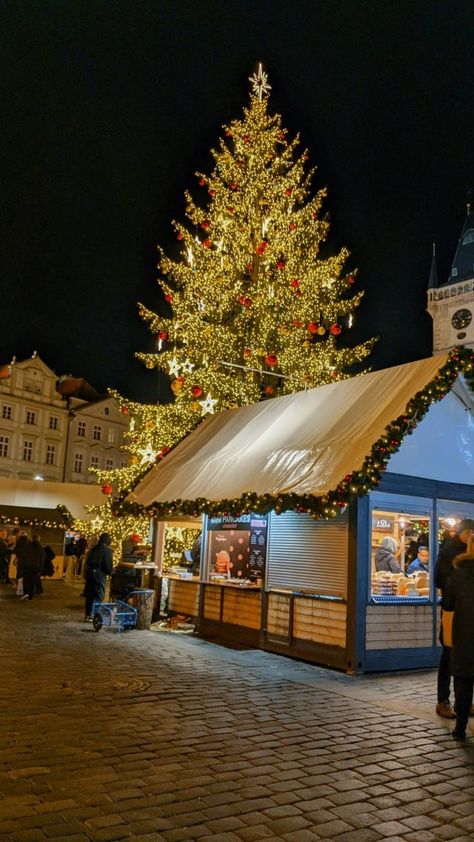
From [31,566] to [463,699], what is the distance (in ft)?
44.8

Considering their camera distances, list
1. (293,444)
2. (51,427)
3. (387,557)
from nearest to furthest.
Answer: (387,557) → (293,444) → (51,427)

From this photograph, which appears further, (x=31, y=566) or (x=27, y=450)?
(x=27, y=450)

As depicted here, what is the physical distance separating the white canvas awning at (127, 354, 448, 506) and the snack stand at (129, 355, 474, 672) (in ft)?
0.10

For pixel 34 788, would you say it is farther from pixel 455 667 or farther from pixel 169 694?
pixel 455 667

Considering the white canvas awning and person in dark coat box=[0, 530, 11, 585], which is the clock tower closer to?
person in dark coat box=[0, 530, 11, 585]

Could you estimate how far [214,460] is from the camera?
1273 centimetres

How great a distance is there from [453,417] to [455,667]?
539 cm

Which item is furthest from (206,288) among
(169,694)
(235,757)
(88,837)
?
(88,837)

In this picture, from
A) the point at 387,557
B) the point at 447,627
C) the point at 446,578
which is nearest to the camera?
the point at 447,627

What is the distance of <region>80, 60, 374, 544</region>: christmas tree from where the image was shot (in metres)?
18.5

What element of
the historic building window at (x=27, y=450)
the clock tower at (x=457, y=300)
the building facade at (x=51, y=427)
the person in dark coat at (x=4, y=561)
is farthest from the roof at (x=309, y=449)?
the clock tower at (x=457, y=300)

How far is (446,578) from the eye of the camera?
7449 mm

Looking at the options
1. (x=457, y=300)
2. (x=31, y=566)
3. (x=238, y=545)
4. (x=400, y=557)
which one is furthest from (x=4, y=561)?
(x=457, y=300)

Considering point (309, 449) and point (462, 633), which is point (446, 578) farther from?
point (309, 449)
